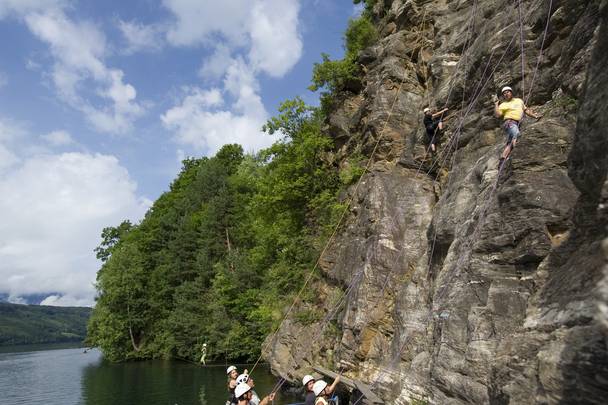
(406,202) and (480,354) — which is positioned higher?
(406,202)

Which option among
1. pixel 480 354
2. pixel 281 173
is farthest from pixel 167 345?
pixel 480 354

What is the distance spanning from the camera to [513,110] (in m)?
10.2

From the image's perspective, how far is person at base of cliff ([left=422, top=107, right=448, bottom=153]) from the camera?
1614 cm

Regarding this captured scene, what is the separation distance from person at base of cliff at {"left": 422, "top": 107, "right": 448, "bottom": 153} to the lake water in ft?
51.6

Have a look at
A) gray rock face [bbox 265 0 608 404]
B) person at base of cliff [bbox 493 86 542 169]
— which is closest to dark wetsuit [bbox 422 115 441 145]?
gray rock face [bbox 265 0 608 404]

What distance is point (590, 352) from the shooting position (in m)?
4.33

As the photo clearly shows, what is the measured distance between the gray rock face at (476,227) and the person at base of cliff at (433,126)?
1.59ft

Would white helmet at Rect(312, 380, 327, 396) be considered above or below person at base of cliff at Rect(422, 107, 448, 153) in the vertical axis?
Result: below

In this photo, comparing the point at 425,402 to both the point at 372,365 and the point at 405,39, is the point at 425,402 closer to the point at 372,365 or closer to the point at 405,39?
the point at 372,365

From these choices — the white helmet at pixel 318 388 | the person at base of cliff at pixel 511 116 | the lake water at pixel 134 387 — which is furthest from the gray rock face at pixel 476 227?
the lake water at pixel 134 387

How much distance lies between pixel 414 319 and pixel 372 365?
9.54 feet

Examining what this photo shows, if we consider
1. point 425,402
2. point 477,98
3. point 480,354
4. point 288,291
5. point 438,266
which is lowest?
point 425,402

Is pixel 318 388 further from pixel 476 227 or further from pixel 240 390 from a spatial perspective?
pixel 476 227

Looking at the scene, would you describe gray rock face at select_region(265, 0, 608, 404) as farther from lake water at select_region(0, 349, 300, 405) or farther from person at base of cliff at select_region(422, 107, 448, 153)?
lake water at select_region(0, 349, 300, 405)
